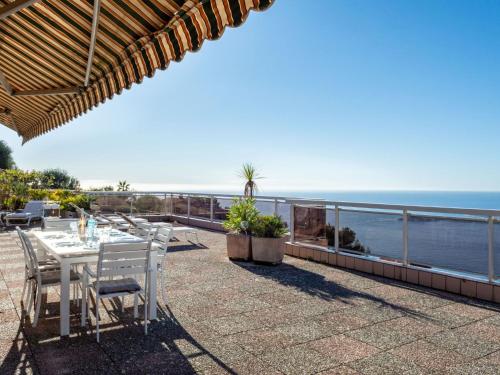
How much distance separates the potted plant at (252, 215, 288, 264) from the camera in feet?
22.5

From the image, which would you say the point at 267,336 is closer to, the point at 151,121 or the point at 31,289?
the point at 31,289

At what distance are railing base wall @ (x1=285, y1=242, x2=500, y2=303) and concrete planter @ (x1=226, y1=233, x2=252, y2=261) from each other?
3.62ft

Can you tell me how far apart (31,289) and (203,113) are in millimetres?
21067

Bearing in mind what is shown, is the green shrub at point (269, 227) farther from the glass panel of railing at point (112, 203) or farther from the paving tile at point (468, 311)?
the glass panel of railing at point (112, 203)

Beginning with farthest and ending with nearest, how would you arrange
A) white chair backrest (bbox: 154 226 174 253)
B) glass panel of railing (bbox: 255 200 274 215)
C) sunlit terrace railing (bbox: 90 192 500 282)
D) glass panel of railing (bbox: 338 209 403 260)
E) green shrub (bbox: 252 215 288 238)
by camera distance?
glass panel of railing (bbox: 255 200 274 215)
green shrub (bbox: 252 215 288 238)
glass panel of railing (bbox: 338 209 403 260)
sunlit terrace railing (bbox: 90 192 500 282)
white chair backrest (bbox: 154 226 174 253)

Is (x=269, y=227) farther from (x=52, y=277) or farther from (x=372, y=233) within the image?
(x=52, y=277)

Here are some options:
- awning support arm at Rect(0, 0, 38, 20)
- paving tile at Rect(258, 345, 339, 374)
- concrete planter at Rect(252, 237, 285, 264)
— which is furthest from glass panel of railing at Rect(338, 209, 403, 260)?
awning support arm at Rect(0, 0, 38, 20)

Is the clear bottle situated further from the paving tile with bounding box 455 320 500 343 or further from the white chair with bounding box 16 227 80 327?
the paving tile with bounding box 455 320 500 343

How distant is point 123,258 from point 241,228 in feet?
12.1

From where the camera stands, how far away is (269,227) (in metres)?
7.08

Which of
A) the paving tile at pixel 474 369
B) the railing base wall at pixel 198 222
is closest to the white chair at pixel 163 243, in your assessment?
the paving tile at pixel 474 369

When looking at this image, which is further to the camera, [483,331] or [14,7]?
[483,331]

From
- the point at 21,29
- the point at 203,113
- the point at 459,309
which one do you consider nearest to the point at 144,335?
the point at 21,29

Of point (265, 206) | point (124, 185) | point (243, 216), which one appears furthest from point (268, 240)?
point (124, 185)
